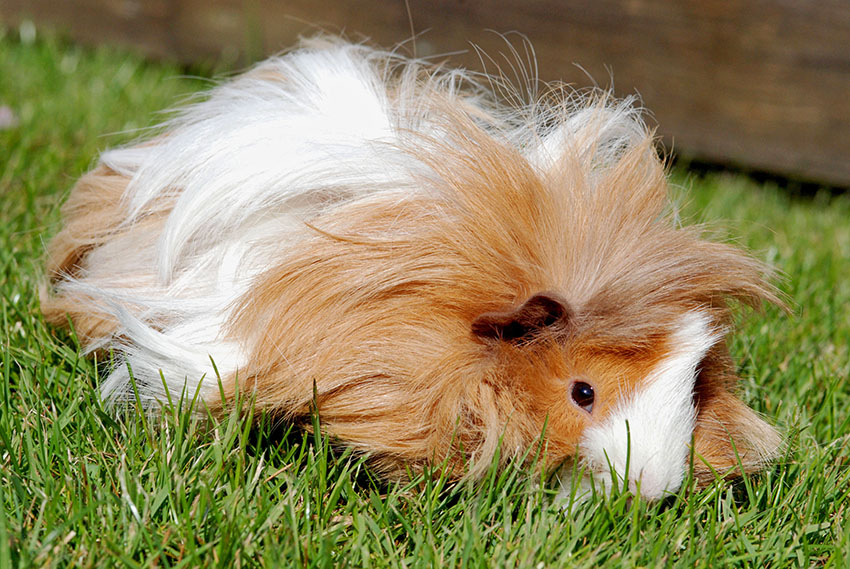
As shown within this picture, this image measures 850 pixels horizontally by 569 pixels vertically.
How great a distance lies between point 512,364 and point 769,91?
11.5 feet

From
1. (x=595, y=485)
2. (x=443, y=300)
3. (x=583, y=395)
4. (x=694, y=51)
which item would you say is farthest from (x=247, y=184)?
(x=694, y=51)

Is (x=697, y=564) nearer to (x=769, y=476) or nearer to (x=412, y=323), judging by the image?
(x=769, y=476)

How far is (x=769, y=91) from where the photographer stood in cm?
449

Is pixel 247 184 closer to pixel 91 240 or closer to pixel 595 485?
pixel 91 240

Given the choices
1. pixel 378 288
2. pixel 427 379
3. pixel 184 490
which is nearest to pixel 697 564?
pixel 427 379

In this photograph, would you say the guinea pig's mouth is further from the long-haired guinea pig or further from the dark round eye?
the dark round eye

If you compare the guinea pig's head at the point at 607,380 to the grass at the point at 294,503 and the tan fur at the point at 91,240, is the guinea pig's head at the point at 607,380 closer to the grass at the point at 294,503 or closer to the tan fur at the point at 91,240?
the grass at the point at 294,503

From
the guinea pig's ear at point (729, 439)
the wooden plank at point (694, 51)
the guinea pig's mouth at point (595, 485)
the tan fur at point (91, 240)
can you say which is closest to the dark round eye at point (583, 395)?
the guinea pig's mouth at point (595, 485)

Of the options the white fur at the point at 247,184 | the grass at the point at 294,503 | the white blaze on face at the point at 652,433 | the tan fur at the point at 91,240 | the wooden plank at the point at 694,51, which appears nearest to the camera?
the grass at the point at 294,503

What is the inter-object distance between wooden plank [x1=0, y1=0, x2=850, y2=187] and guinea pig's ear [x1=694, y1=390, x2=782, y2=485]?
289 centimetres

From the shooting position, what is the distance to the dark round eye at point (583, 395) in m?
1.71

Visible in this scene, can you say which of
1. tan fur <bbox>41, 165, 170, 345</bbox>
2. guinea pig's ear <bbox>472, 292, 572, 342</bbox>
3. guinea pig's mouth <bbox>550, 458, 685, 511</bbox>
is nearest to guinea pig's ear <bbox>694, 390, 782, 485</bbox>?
guinea pig's mouth <bbox>550, 458, 685, 511</bbox>

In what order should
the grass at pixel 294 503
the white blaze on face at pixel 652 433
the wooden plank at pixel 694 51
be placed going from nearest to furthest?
the grass at pixel 294 503 → the white blaze on face at pixel 652 433 → the wooden plank at pixel 694 51

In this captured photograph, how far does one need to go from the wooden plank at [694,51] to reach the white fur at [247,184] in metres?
2.37
